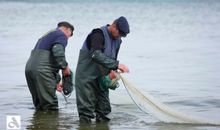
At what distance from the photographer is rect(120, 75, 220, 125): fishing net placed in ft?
37.6

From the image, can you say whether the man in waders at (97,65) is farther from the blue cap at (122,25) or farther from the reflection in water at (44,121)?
the reflection in water at (44,121)

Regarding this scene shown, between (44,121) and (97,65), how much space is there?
1.50 meters

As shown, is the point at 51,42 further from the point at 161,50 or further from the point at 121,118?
the point at 161,50

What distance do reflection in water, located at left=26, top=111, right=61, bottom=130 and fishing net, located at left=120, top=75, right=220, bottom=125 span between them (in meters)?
1.24

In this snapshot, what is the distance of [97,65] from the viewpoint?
10953 millimetres

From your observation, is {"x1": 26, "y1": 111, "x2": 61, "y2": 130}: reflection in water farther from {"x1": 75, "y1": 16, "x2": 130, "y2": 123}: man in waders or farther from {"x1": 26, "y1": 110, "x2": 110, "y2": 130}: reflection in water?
{"x1": 75, "y1": 16, "x2": 130, "y2": 123}: man in waders

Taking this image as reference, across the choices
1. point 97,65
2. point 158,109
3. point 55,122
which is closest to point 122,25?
point 97,65

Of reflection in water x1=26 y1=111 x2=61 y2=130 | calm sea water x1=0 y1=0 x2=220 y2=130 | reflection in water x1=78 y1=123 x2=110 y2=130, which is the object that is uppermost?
calm sea water x1=0 y1=0 x2=220 y2=130

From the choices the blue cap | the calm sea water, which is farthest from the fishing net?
the blue cap

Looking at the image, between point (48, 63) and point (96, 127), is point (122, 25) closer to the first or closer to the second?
point (96, 127)

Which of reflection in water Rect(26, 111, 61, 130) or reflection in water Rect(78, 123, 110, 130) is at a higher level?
reflection in water Rect(26, 111, 61, 130)

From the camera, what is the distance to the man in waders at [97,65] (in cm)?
1068

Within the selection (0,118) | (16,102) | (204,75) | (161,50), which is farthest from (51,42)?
(161,50)

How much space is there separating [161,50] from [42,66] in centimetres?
1531
